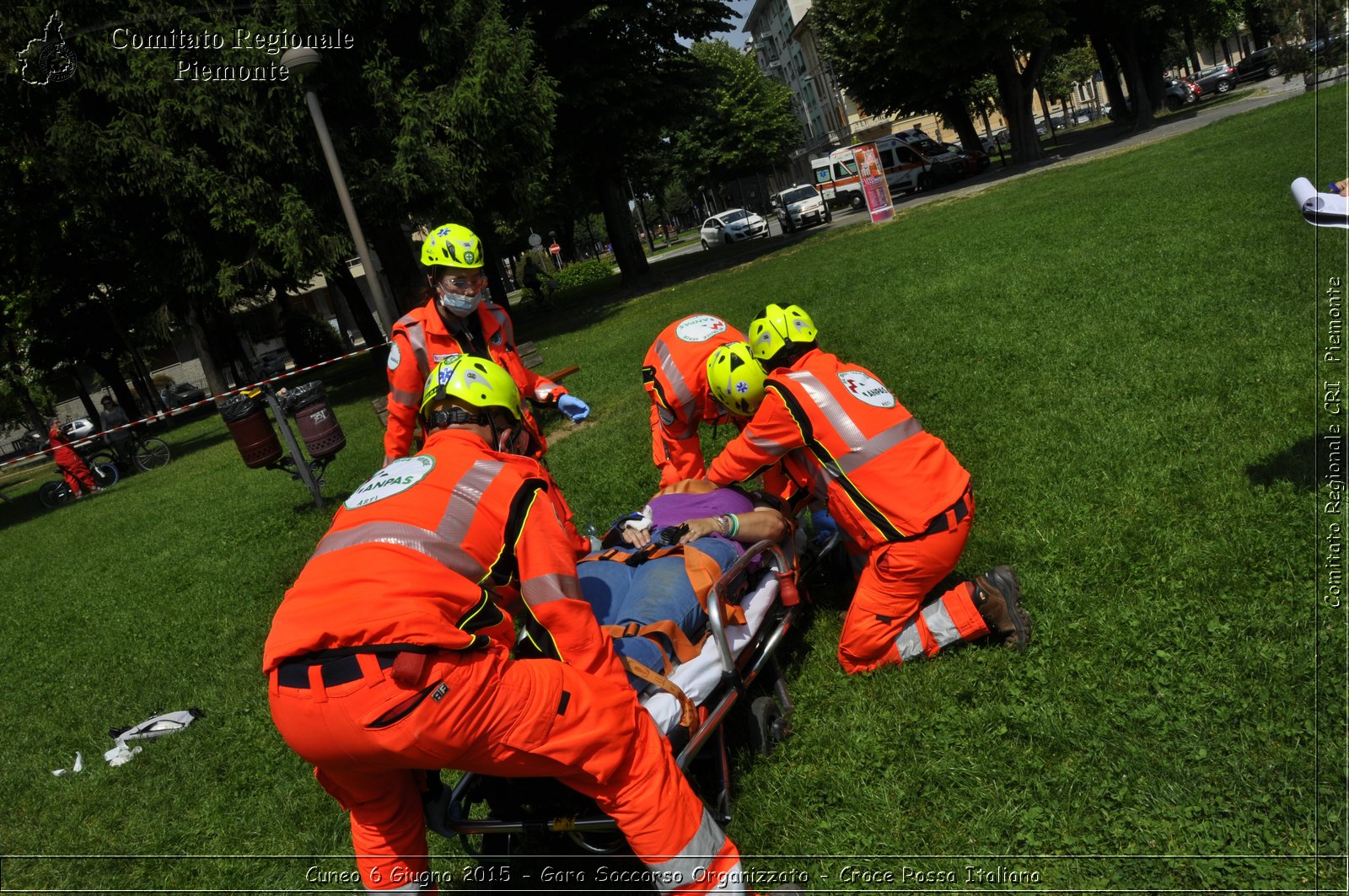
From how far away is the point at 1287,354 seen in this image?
6.63 metres

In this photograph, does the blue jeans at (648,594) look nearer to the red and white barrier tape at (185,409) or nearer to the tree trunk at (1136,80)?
the red and white barrier tape at (185,409)

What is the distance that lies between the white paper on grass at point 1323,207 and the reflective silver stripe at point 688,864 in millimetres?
3070

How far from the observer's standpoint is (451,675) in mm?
2654

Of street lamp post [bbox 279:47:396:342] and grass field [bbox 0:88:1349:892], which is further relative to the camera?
street lamp post [bbox 279:47:396:342]

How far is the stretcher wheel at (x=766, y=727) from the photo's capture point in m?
4.02

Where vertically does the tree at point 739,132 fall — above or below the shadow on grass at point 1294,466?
above

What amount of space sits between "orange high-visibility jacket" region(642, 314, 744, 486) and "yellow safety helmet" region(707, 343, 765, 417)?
1.45 ft

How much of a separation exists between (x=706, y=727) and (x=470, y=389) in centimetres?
155

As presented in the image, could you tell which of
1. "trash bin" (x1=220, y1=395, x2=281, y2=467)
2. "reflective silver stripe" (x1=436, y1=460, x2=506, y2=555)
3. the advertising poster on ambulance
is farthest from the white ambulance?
"reflective silver stripe" (x1=436, y1=460, x2=506, y2=555)

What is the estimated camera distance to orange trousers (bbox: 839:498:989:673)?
420cm

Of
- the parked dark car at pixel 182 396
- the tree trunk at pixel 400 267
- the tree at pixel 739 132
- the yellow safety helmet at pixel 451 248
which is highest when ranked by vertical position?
the tree at pixel 739 132

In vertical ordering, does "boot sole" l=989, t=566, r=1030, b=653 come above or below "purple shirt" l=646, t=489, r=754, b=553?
below

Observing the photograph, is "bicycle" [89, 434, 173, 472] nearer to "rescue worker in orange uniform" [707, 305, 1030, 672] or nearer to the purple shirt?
the purple shirt

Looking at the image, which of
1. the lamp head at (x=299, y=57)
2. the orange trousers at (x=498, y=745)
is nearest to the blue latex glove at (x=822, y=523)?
the orange trousers at (x=498, y=745)
